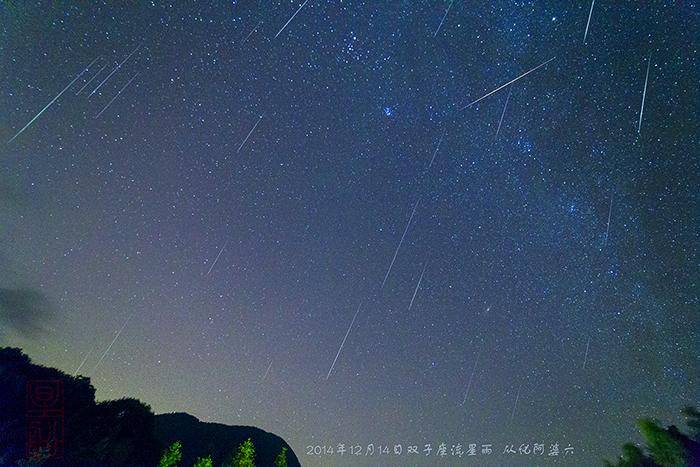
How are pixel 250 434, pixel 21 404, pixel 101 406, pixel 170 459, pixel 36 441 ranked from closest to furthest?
pixel 36 441, pixel 21 404, pixel 170 459, pixel 101 406, pixel 250 434

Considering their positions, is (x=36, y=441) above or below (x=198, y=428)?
below

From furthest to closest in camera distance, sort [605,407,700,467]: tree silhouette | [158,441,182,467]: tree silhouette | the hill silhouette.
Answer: [605,407,700,467]: tree silhouette → [158,441,182,467]: tree silhouette → the hill silhouette

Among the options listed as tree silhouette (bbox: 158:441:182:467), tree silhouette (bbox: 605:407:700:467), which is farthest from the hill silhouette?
tree silhouette (bbox: 605:407:700:467)

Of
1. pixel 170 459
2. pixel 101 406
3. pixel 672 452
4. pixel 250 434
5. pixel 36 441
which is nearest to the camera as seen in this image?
pixel 36 441

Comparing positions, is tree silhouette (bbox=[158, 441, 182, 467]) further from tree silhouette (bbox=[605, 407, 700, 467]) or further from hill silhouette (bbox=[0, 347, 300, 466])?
tree silhouette (bbox=[605, 407, 700, 467])

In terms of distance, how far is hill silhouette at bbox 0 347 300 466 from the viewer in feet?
60.1

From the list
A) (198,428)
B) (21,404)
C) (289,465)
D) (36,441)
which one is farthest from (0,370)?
(289,465)

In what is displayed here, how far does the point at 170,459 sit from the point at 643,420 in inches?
1544

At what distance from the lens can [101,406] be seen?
931 inches

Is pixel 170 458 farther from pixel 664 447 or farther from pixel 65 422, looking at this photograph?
pixel 664 447

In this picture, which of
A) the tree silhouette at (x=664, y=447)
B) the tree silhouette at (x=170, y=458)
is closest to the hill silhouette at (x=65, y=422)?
the tree silhouette at (x=170, y=458)

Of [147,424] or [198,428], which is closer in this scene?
[147,424]

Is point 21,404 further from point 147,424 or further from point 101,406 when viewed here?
point 147,424

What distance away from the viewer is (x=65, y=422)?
66.9 ft
